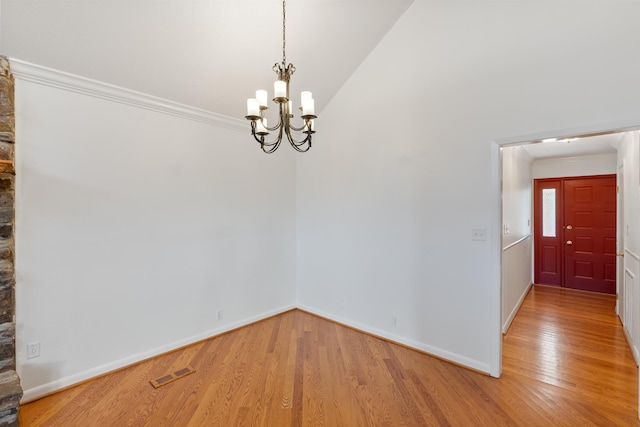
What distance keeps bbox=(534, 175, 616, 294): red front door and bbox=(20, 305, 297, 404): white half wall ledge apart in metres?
5.54

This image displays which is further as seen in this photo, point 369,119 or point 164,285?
point 369,119

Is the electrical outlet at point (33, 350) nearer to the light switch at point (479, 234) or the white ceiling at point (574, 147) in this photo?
the light switch at point (479, 234)

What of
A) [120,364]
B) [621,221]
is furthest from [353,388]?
[621,221]

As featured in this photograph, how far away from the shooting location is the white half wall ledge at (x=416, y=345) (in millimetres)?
2781

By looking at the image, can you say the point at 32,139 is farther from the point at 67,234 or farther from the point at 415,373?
the point at 415,373

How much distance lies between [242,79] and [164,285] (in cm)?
227

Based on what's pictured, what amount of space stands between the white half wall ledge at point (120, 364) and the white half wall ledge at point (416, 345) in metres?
1.04

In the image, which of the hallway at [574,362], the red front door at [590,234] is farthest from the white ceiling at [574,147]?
the hallway at [574,362]

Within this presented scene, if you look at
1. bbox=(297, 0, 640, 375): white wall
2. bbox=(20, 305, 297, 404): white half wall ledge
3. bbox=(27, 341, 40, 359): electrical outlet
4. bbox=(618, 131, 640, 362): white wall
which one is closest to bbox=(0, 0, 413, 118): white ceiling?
bbox=(297, 0, 640, 375): white wall

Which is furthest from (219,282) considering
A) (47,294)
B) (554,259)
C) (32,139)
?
(554,259)

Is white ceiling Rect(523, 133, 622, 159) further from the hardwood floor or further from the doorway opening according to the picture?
the hardwood floor

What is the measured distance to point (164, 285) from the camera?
10.2 ft

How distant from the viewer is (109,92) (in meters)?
2.70

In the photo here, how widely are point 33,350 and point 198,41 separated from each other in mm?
2835
